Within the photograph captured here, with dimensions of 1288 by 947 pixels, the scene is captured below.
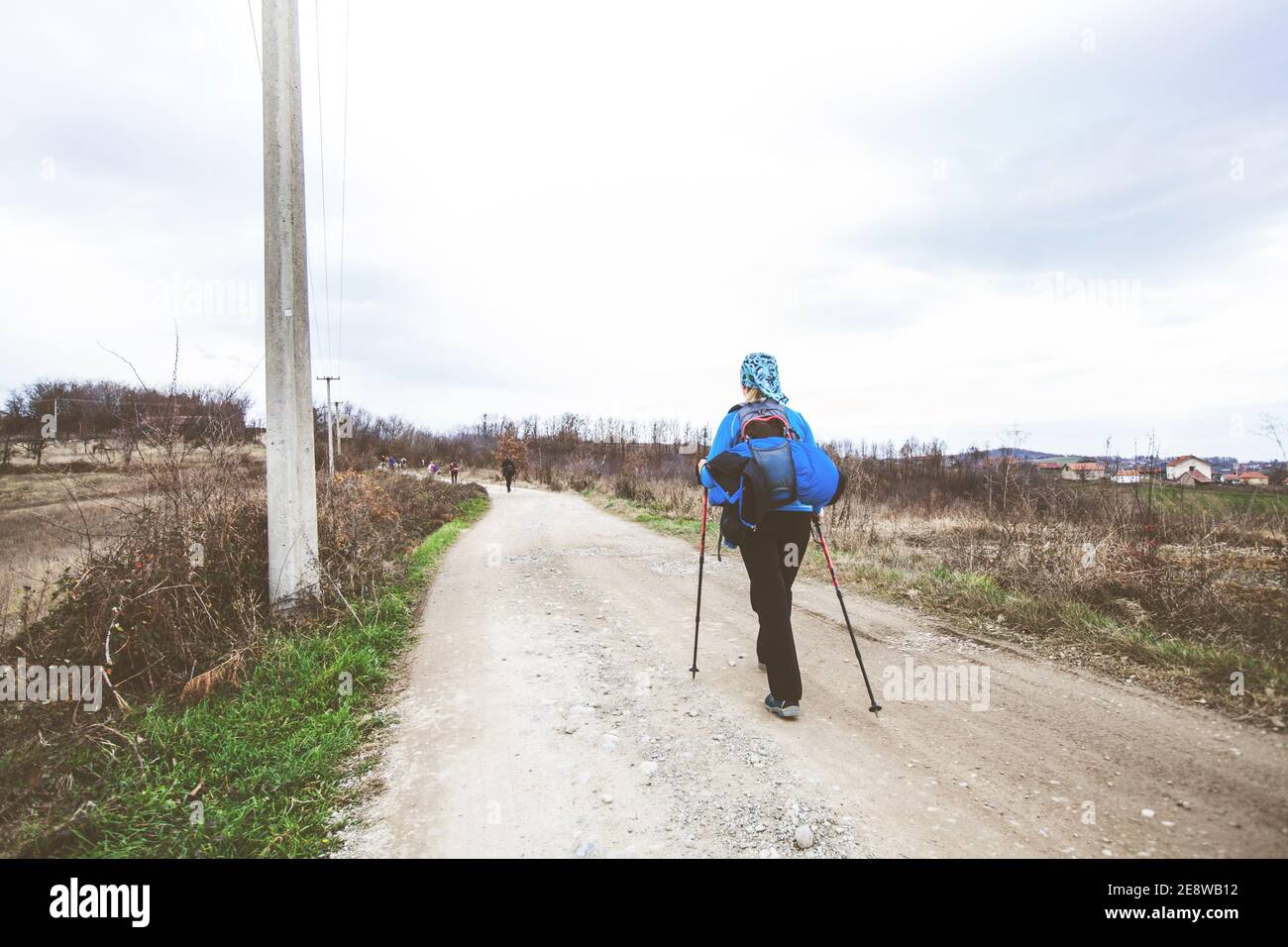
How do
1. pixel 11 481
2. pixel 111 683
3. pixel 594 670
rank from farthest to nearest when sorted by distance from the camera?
1. pixel 11 481
2. pixel 594 670
3. pixel 111 683

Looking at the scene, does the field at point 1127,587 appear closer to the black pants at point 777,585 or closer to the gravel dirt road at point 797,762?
the gravel dirt road at point 797,762

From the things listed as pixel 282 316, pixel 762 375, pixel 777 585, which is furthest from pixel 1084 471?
pixel 282 316

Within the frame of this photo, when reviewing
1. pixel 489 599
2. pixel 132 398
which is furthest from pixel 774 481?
pixel 132 398

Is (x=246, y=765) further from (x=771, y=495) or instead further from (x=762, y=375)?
(x=762, y=375)

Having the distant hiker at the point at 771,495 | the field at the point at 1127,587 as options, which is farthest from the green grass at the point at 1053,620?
the distant hiker at the point at 771,495

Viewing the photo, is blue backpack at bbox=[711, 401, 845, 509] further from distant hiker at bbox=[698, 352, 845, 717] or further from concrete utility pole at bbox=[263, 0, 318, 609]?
concrete utility pole at bbox=[263, 0, 318, 609]

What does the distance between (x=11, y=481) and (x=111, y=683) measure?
28.8 meters

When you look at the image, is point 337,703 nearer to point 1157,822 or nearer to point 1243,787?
point 1157,822

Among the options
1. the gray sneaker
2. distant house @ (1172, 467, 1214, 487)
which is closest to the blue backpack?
the gray sneaker

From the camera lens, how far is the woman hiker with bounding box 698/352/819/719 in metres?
4.04

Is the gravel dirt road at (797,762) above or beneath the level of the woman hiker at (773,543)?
beneath

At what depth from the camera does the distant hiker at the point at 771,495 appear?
402cm
